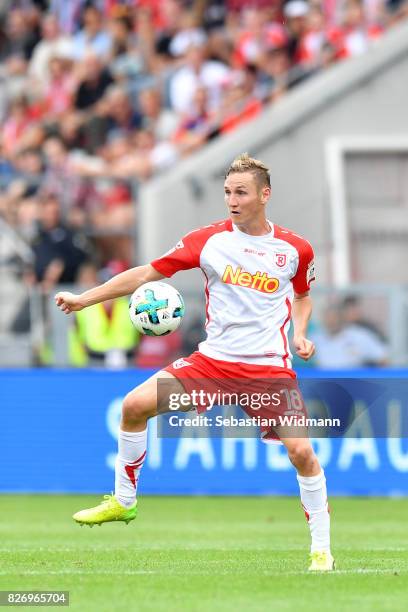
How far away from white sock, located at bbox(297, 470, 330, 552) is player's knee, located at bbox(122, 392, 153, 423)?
972 millimetres

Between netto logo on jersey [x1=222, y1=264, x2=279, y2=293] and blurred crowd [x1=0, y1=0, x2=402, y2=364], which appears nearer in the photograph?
netto logo on jersey [x1=222, y1=264, x2=279, y2=293]

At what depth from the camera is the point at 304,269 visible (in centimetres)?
890

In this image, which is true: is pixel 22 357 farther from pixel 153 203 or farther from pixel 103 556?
pixel 103 556

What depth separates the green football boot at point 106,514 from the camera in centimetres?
895

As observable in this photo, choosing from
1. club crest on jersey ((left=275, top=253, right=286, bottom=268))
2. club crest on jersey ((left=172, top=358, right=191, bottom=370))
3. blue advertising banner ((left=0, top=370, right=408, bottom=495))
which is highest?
club crest on jersey ((left=275, top=253, right=286, bottom=268))

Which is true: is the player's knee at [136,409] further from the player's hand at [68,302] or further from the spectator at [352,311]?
the spectator at [352,311]

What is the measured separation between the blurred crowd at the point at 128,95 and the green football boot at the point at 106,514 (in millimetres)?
8406

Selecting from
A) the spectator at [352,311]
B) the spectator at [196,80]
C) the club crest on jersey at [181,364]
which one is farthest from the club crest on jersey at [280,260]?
the spectator at [196,80]

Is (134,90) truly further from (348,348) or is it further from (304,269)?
(304,269)

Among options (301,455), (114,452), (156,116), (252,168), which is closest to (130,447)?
(301,455)

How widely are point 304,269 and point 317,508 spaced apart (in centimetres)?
141

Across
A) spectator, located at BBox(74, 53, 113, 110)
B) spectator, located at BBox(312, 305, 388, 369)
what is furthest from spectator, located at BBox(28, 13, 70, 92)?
spectator, located at BBox(312, 305, 388, 369)

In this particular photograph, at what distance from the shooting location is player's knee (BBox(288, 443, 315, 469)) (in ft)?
27.8

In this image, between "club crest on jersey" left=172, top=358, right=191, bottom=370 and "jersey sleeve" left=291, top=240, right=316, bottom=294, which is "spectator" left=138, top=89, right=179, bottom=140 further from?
"club crest on jersey" left=172, top=358, right=191, bottom=370
